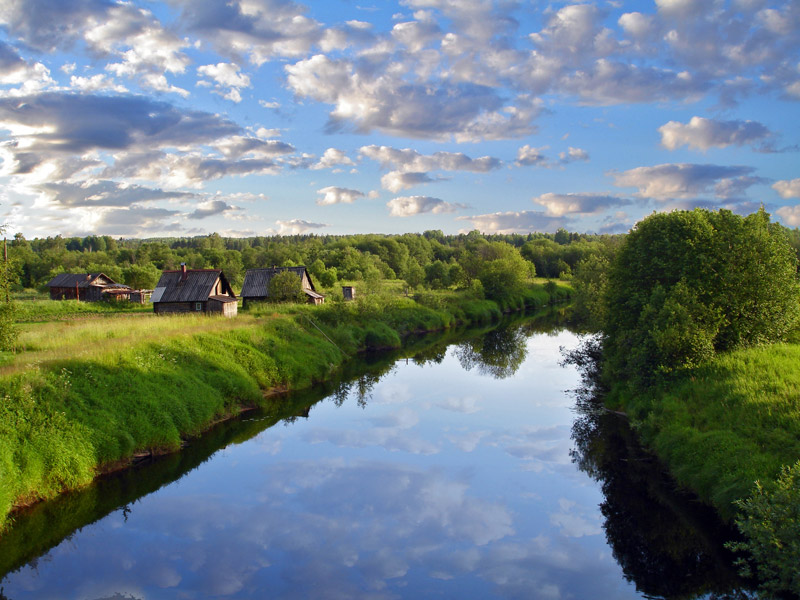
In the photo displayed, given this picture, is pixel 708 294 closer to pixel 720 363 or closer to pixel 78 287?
pixel 720 363

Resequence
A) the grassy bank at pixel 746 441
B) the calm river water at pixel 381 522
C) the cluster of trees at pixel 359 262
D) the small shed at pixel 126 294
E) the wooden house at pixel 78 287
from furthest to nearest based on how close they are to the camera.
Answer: the cluster of trees at pixel 359 262 < the wooden house at pixel 78 287 < the small shed at pixel 126 294 < the calm river water at pixel 381 522 < the grassy bank at pixel 746 441

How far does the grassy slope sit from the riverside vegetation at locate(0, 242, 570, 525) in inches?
680

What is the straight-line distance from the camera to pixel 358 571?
45.1 ft

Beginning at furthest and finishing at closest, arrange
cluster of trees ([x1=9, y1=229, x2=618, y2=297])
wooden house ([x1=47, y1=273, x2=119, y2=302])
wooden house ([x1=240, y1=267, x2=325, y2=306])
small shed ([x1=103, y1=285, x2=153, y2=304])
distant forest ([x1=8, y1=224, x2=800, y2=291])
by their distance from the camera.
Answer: distant forest ([x1=8, y1=224, x2=800, y2=291]) → cluster of trees ([x1=9, y1=229, x2=618, y2=297]) → wooden house ([x1=47, y1=273, x2=119, y2=302]) → small shed ([x1=103, y1=285, x2=153, y2=304]) → wooden house ([x1=240, y1=267, x2=325, y2=306])

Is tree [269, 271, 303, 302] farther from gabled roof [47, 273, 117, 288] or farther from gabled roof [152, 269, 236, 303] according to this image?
gabled roof [47, 273, 117, 288]

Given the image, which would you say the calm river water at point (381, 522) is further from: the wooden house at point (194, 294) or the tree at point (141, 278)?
the tree at point (141, 278)

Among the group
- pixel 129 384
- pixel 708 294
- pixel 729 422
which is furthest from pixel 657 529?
pixel 129 384

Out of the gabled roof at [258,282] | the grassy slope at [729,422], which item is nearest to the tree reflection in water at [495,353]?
the gabled roof at [258,282]

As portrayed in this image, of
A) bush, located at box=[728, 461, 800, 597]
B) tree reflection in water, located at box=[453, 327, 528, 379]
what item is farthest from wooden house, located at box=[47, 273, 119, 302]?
bush, located at box=[728, 461, 800, 597]

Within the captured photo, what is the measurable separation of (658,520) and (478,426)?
1042 centimetres

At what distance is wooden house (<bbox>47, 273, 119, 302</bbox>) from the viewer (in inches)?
2640

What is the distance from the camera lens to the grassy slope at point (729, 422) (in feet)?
47.5

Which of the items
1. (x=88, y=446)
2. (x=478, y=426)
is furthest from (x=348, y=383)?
(x=88, y=446)

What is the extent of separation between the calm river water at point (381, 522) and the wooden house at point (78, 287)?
51.2 m
